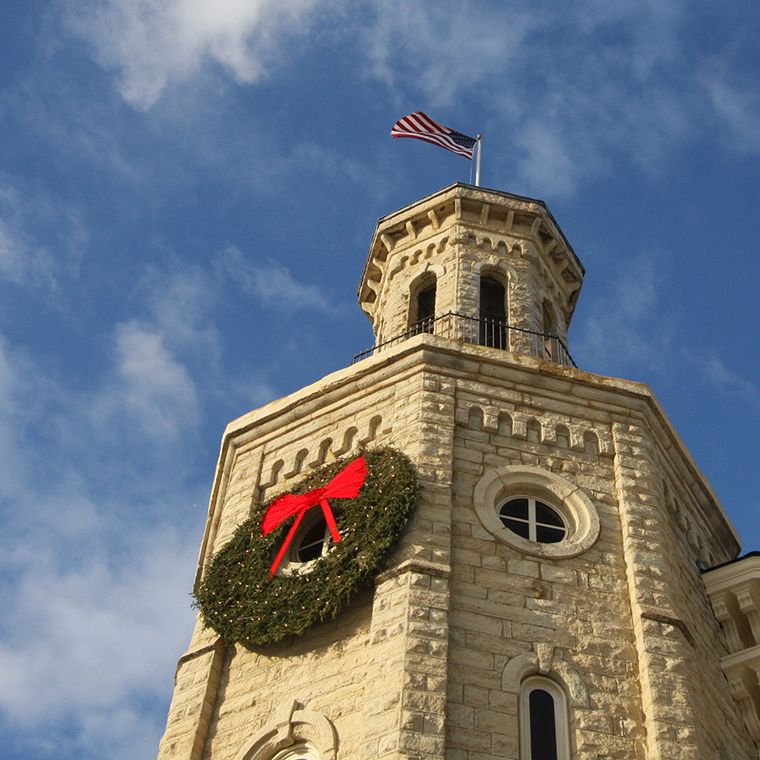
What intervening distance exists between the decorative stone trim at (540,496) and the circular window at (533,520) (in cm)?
11

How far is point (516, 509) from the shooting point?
1850 centimetres

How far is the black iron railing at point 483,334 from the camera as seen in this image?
918 inches

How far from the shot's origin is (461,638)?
15891mm

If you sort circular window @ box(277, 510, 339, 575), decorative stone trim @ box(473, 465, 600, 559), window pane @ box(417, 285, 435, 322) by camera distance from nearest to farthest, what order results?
decorative stone trim @ box(473, 465, 600, 559) < circular window @ box(277, 510, 339, 575) < window pane @ box(417, 285, 435, 322)

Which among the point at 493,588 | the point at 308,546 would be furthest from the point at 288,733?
the point at 308,546

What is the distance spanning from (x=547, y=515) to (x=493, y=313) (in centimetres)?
760

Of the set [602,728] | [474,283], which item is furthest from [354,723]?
[474,283]

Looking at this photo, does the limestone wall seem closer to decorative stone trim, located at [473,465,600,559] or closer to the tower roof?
A: decorative stone trim, located at [473,465,600,559]

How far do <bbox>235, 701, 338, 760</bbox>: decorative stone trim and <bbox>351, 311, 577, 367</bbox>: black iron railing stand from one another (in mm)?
8666

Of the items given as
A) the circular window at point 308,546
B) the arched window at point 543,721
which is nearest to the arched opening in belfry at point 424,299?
the circular window at point 308,546

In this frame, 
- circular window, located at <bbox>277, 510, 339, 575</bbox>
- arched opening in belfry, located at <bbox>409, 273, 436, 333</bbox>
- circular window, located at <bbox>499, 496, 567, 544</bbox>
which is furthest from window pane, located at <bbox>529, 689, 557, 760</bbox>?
arched opening in belfry, located at <bbox>409, 273, 436, 333</bbox>

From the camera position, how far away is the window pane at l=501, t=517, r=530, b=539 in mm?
18062

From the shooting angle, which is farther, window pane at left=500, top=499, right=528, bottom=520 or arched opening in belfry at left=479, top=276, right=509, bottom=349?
arched opening in belfry at left=479, top=276, right=509, bottom=349

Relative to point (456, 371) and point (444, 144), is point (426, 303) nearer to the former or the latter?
point (444, 144)
